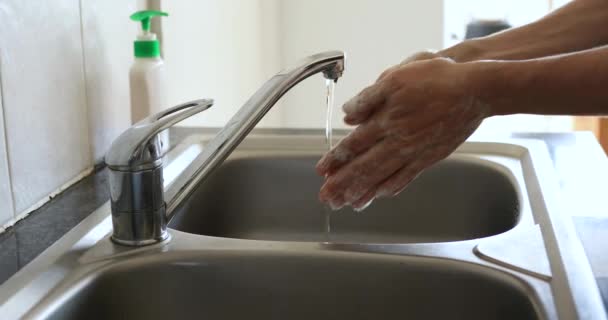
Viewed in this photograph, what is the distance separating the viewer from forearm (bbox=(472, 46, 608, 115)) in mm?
597

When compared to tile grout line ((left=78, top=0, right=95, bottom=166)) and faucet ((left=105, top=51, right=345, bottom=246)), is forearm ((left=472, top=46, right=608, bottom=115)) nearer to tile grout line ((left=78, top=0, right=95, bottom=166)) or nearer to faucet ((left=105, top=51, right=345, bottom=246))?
faucet ((left=105, top=51, right=345, bottom=246))

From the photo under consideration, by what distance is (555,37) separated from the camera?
3.05 ft

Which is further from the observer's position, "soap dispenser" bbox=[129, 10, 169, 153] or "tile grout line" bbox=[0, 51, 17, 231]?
"soap dispenser" bbox=[129, 10, 169, 153]

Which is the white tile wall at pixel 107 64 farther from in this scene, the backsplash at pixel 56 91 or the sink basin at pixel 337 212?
the sink basin at pixel 337 212

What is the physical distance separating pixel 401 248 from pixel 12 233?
0.36m

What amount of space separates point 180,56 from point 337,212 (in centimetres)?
46

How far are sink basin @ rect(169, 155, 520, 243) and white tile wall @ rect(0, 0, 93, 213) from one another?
0.20 meters

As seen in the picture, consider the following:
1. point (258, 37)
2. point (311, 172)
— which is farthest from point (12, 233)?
point (258, 37)

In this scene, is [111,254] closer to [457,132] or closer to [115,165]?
[115,165]

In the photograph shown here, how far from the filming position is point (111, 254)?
2.30 ft

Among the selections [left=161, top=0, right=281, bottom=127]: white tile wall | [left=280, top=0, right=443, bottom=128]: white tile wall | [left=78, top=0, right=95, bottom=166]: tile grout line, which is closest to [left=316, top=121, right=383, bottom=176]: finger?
[left=78, top=0, right=95, bottom=166]: tile grout line

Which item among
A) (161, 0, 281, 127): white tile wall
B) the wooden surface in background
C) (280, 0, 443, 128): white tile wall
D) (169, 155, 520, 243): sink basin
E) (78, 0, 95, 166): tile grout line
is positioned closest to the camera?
(78, 0, 95, 166): tile grout line

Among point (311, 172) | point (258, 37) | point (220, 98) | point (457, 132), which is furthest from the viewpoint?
point (258, 37)

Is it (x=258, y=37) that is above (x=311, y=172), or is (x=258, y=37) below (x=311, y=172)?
above
